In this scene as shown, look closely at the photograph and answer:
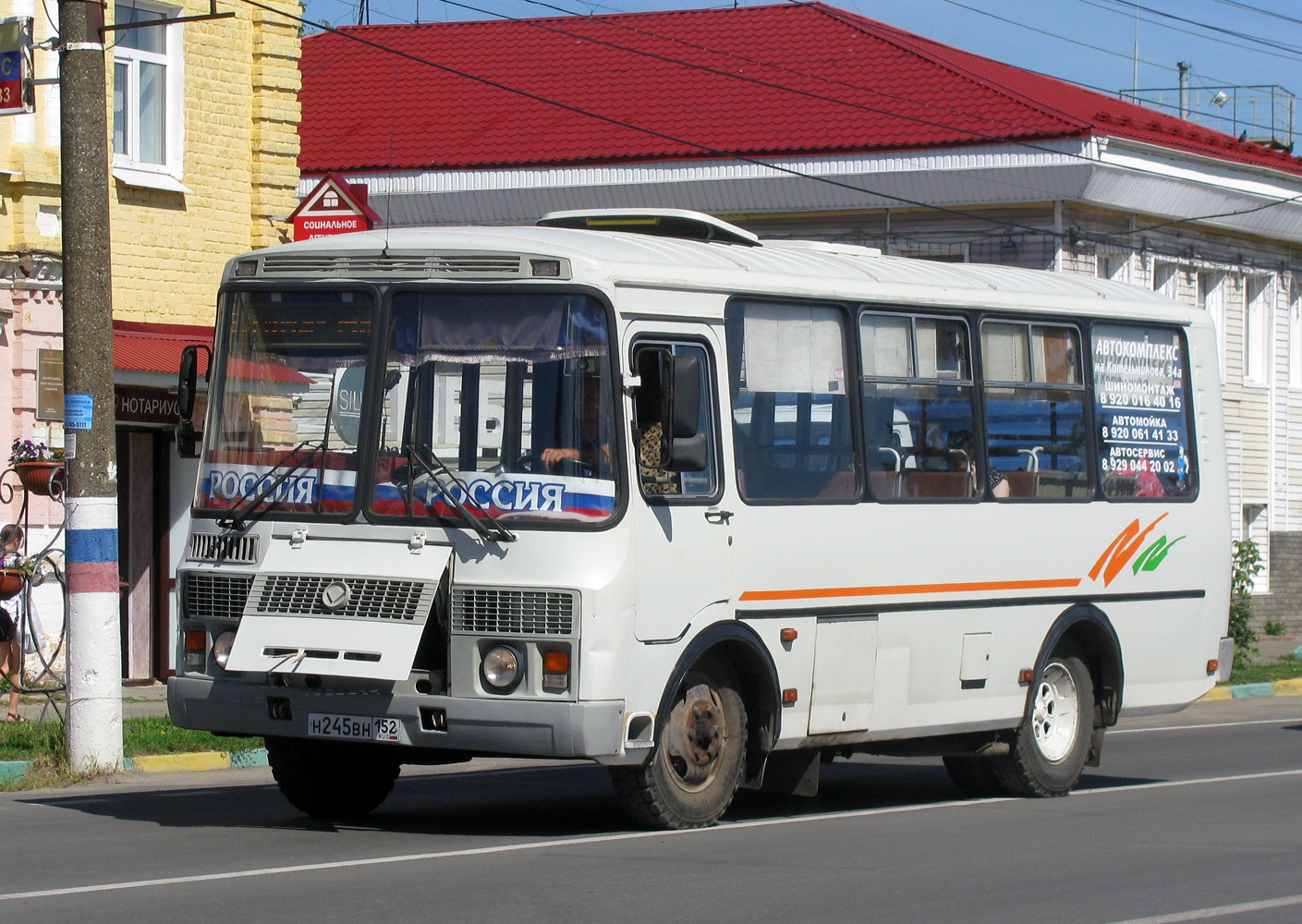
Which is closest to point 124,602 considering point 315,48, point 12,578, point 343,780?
point 12,578

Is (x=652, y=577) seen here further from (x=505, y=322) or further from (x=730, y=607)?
(x=505, y=322)

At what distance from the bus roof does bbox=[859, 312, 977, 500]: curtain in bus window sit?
0.18 metres

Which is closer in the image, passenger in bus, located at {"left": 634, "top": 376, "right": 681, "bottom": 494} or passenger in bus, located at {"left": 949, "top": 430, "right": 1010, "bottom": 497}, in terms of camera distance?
passenger in bus, located at {"left": 634, "top": 376, "right": 681, "bottom": 494}

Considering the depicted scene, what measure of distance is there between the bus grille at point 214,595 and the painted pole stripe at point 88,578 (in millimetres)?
2595

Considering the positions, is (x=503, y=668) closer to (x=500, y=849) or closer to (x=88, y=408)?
(x=500, y=849)

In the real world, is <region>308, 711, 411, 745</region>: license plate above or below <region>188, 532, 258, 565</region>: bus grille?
below

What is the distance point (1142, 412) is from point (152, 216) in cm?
Result: 1005

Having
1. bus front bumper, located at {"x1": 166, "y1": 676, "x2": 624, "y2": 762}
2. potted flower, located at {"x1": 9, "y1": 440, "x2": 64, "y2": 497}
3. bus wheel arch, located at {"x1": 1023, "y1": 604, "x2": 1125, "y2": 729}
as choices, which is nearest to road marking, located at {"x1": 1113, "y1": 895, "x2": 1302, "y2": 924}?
bus front bumper, located at {"x1": 166, "y1": 676, "x2": 624, "y2": 762}

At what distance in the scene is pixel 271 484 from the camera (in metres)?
9.98

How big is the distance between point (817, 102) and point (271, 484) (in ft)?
65.9

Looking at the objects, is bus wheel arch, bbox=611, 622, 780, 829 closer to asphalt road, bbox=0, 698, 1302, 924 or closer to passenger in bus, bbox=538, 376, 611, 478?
asphalt road, bbox=0, 698, 1302, 924

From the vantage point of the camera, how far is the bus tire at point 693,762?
9.86 metres

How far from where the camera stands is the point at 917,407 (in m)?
11.6

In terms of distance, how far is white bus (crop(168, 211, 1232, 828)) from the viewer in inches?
372
